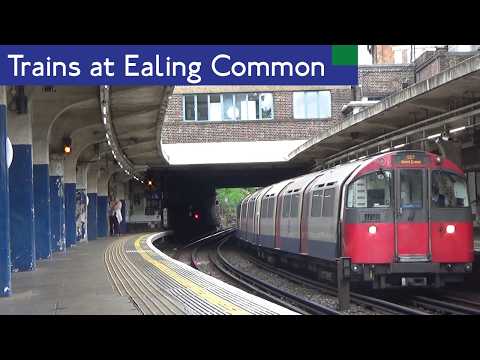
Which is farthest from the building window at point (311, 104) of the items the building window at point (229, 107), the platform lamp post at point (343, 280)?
the platform lamp post at point (343, 280)

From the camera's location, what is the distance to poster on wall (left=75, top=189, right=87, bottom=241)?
96.4ft

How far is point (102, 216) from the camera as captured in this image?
1462 inches

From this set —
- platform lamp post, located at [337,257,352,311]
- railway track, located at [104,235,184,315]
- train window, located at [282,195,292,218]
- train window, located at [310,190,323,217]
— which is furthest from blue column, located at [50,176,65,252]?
platform lamp post, located at [337,257,352,311]

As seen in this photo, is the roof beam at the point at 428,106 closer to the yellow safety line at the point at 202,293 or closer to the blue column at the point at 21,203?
the yellow safety line at the point at 202,293

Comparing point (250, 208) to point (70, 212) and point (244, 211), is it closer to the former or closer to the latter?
point (244, 211)

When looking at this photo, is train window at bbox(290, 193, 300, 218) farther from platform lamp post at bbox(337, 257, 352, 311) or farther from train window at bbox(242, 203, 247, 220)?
train window at bbox(242, 203, 247, 220)

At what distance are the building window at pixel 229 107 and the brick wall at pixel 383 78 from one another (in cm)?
532

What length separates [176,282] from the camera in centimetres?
1305

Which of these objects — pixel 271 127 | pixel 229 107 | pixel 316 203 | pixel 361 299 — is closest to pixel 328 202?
pixel 316 203

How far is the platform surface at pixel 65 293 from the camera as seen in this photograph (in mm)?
9625

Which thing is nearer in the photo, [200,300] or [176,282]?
[200,300]
